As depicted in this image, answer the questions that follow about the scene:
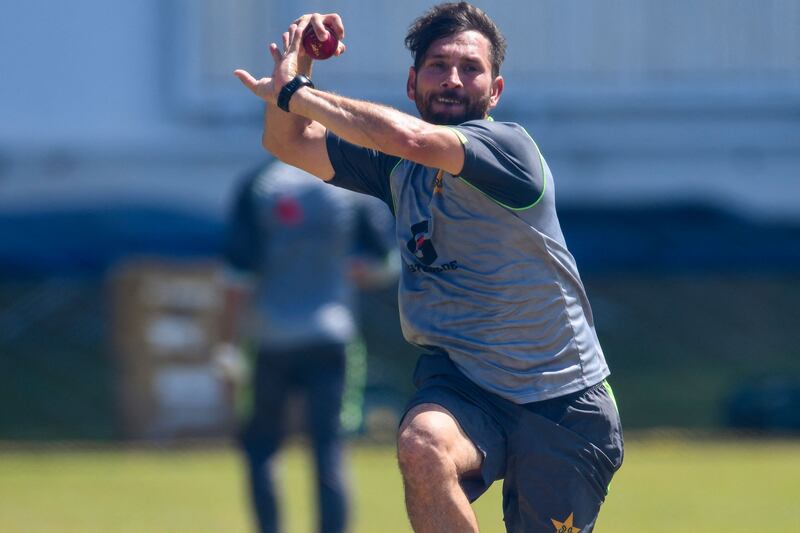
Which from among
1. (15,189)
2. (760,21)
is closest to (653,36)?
(760,21)

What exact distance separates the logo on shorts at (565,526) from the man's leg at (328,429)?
269 cm

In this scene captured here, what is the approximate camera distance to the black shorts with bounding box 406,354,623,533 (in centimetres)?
454

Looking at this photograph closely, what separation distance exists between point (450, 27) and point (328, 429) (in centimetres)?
299

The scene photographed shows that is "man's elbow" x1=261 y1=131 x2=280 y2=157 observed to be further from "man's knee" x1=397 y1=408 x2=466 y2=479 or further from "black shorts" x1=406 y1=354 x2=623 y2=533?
"man's knee" x1=397 y1=408 x2=466 y2=479

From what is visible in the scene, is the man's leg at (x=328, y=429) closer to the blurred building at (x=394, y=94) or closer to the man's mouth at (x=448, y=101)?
the man's mouth at (x=448, y=101)

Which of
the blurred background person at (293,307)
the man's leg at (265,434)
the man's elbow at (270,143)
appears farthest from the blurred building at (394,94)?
the man's elbow at (270,143)

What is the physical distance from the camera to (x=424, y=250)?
4676 millimetres

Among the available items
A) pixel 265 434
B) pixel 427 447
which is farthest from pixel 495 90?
pixel 265 434

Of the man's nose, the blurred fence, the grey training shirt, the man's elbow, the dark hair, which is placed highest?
the dark hair

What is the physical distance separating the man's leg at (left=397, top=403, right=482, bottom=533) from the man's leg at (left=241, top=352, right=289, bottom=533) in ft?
10.00

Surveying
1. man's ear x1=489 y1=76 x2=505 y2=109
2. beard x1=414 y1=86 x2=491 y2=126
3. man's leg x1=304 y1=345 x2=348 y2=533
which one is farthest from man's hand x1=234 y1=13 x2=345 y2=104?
man's leg x1=304 y1=345 x2=348 y2=533

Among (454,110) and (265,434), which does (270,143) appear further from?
(265,434)

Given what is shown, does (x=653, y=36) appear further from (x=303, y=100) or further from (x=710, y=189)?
(x=303, y=100)

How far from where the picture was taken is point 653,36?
18.6m
